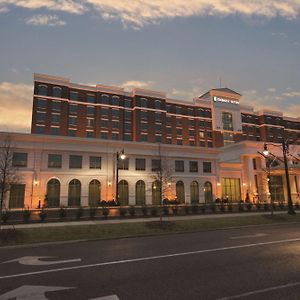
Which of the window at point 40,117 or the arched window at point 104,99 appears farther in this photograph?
the arched window at point 104,99

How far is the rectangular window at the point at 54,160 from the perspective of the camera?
39.0 meters

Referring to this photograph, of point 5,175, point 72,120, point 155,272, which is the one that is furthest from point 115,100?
point 155,272

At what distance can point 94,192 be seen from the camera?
1604 inches

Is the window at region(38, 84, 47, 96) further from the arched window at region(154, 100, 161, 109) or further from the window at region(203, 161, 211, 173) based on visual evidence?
the window at region(203, 161, 211, 173)

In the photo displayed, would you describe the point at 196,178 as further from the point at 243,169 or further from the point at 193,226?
the point at 193,226

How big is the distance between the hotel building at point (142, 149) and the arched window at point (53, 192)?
14cm

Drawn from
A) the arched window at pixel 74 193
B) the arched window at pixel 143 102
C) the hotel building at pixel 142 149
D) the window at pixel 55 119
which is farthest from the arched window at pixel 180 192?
the window at pixel 55 119

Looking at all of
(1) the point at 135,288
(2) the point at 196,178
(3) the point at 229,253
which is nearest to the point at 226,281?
(1) the point at 135,288

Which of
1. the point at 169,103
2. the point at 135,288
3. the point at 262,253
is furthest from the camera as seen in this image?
the point at 169,103

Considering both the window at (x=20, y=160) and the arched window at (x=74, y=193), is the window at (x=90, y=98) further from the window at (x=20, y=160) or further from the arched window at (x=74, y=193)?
the arched window at (x=74, y=193)

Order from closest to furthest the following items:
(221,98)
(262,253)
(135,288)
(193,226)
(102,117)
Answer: (135,288), (262,253), (193,226), (102,117), (221,98)

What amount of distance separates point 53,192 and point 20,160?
6.52 m

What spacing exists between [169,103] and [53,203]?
4823cm

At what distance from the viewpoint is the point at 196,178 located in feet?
156
